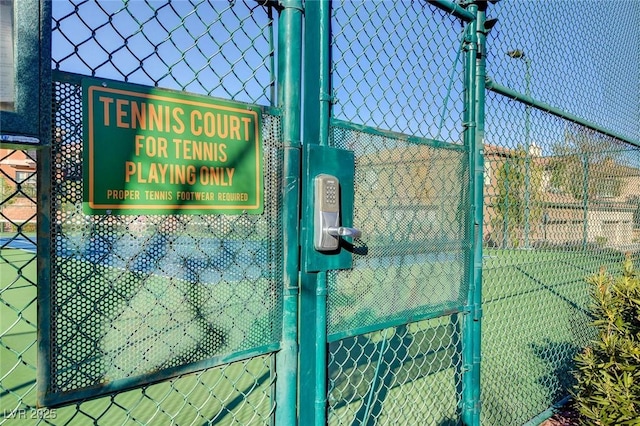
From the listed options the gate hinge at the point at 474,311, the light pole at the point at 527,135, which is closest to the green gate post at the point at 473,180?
the gate hinge at the point at 474,311

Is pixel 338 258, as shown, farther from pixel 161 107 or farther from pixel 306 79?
pixel 161 107

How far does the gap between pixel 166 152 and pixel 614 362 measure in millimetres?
2890

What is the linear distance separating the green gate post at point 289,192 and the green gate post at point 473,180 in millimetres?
1193

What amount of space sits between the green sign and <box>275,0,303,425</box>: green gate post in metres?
0.13

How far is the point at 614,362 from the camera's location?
2801 millimetres

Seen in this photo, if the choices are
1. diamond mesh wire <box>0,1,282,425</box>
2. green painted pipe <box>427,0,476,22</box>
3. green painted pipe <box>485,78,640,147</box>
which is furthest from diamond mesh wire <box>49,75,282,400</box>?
green painted pipe <box>485,78,640,147</box>

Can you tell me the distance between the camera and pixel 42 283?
3.78 feet

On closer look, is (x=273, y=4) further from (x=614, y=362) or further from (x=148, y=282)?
(x=614, y=362)

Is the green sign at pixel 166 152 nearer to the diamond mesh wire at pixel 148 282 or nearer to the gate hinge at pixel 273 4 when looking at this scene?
the diamond mesh wire at pixel 148 282

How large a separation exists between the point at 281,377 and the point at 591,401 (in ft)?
7.36

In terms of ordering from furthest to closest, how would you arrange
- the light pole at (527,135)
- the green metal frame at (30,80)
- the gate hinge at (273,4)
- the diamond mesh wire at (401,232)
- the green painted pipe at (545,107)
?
the light pole at (527,135) < the green painted pipe at (545,107) < the diamond mesh wire at (401,232) < the gate hinge at (273,4) < the green metal frame at (30,80)

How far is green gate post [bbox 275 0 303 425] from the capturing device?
66.0 inches

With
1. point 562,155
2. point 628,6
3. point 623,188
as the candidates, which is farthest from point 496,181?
point 628,6

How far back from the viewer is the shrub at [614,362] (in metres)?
2.66
